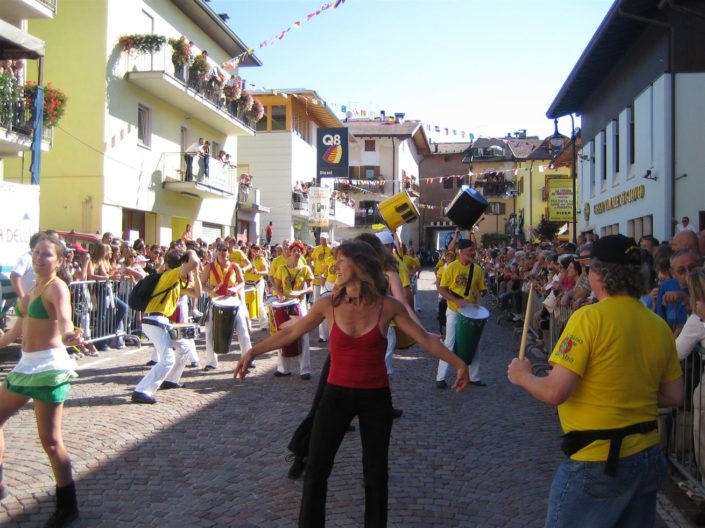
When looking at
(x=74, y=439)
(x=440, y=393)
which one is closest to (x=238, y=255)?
(x=440, y=393)

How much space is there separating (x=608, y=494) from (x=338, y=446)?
4.88ft

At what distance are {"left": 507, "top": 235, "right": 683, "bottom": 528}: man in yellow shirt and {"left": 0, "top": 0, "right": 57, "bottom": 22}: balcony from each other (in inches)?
628

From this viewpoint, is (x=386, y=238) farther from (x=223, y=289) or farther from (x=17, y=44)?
(x=17, y=44)

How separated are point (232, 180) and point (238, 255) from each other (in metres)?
13.0

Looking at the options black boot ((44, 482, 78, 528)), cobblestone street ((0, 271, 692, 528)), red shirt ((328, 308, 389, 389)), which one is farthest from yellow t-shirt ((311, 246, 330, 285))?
red shirt ((328, 308, 389, 389))

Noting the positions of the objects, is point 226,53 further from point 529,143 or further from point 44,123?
point 529,143

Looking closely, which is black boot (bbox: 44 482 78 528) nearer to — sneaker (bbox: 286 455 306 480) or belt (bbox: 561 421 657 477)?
sneaker (bbox: 286 455 306 480)

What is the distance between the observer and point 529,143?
7638 cm

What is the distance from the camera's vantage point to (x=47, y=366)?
15.1 ft

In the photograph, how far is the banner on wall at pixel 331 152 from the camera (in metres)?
34.2

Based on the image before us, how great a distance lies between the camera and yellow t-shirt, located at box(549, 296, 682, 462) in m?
2.96

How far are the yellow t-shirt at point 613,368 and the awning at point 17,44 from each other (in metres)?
14.0

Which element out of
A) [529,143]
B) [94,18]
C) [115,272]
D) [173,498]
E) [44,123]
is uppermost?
[529,143]

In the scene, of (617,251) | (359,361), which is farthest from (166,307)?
(617,251)
